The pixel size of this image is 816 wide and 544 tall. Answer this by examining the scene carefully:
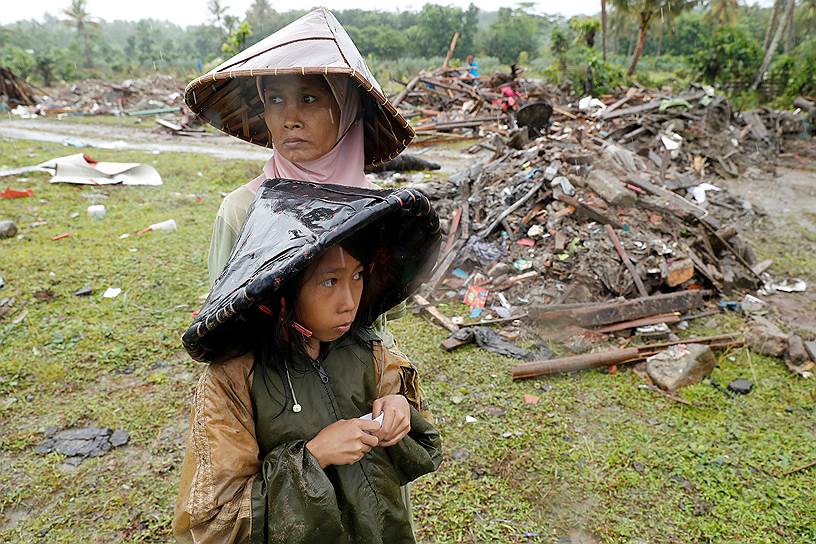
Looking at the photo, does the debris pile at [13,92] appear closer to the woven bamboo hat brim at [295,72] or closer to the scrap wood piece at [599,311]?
the scrap wood piece at [599,311]

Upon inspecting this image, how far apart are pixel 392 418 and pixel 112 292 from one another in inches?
212

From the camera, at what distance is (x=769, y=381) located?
173 inches

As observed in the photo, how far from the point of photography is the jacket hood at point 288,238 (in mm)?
996

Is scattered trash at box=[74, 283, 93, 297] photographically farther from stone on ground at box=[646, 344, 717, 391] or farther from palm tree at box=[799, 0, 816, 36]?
palm tree at box=[799, 0, 816, 36]

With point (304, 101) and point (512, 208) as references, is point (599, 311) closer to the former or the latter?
point (512, 208)

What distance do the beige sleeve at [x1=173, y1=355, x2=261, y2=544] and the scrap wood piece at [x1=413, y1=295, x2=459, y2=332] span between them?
411 centimetres

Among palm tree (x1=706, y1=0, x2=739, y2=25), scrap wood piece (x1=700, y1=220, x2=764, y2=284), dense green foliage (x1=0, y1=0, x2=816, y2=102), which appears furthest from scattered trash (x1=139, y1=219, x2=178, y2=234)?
palm tree (x1=706, y1=0, x2=739, y2=25)

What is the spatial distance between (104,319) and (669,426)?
5225 mm

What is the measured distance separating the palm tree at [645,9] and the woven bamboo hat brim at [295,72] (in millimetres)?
22779

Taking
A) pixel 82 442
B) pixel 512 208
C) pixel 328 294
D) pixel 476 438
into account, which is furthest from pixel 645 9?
pixel 328 294

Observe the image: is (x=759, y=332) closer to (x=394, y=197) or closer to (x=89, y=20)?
(x=394, y=197)

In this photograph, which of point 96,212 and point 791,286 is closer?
point 791,286

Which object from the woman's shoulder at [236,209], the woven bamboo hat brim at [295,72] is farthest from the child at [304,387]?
the woven bamboo hat brim at [295,72]

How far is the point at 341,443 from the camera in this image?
114 cm
